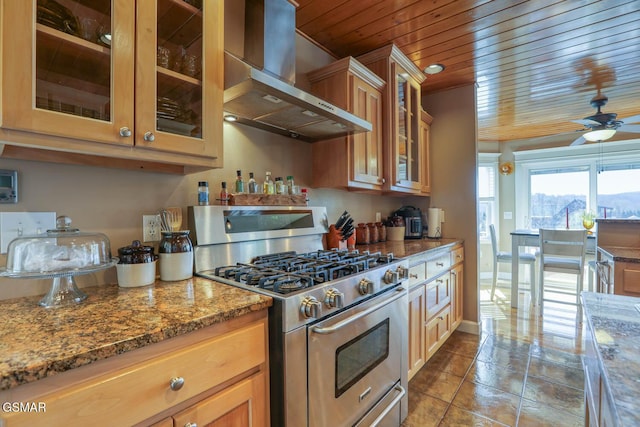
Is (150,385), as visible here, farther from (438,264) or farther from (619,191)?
(619,191)

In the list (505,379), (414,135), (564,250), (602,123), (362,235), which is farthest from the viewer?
(564,250)

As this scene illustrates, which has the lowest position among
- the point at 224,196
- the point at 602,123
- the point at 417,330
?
the point at 417,330

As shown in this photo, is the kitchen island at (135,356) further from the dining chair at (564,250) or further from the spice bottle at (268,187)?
the dining chair at (564,250)

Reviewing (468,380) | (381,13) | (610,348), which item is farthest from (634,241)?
(381,13)

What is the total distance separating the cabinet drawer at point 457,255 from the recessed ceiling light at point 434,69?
1661 mm

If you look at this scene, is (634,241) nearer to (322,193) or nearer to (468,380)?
(468,380)

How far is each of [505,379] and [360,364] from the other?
1443 millimetres

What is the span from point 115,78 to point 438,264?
7.40ft

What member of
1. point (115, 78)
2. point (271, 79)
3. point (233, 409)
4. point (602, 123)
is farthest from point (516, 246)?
point (115, 78)

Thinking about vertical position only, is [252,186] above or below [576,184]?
below

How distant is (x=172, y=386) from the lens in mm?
747

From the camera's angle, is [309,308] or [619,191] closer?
[309,308]

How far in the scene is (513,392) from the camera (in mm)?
1932

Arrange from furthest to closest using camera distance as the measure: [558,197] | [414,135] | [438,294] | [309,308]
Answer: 1. [558,197]
2. [414,135]
3. [438,294]
4. [309,308]
